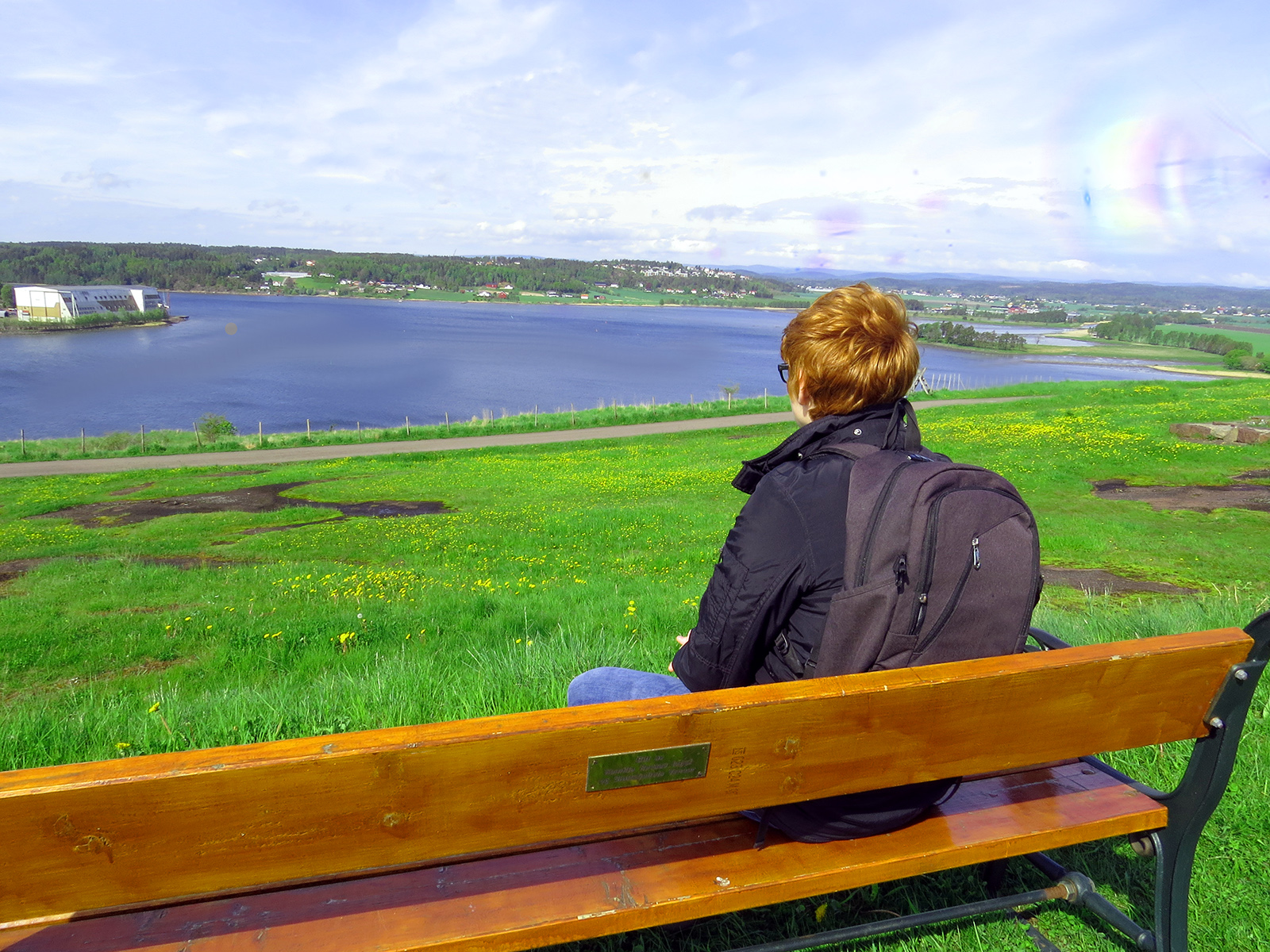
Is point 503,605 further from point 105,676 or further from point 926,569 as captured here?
point 926,569

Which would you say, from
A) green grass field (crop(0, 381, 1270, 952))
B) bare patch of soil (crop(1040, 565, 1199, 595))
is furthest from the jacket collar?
bare patch of soil (crop(1040, 565, 1199, 595))

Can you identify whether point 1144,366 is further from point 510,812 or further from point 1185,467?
point 510,812

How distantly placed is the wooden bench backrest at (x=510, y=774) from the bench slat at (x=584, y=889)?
0.14m

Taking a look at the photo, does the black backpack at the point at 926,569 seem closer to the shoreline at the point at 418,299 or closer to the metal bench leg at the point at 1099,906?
the metal bench leg at the point at 1099,906

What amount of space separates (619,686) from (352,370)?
81.2m

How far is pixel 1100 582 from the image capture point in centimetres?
815

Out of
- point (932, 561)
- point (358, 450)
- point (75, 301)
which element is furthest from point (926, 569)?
point (75, 301)

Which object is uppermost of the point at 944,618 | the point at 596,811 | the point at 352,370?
the point at 944,618

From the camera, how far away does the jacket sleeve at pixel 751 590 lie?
1.87m

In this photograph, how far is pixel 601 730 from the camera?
155cm

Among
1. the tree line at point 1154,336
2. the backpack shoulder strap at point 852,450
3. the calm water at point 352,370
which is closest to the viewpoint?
the backpack shoulder strap at point 852,450

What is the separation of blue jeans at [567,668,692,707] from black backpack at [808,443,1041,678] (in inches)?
28.6

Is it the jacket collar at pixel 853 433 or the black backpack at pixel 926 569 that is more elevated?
the jacket collar at pixel 853 433

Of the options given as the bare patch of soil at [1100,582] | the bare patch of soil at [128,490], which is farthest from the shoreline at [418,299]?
the bare patch of soil at [1100,582]
